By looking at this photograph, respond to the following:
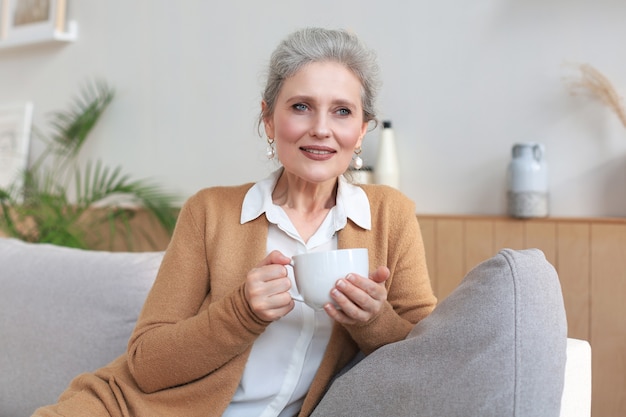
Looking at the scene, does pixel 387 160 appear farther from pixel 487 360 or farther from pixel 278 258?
pixel 487 360

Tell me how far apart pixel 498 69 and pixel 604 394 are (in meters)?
1.02

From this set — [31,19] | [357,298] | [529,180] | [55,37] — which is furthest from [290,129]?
[31,19]

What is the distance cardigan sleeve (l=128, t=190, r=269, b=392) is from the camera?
1.23 meters

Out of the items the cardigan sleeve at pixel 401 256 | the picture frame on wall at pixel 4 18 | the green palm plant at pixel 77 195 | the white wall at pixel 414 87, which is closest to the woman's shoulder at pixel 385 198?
the cardigan sleeve at pixel 401 256

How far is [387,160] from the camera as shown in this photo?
8.02 ft

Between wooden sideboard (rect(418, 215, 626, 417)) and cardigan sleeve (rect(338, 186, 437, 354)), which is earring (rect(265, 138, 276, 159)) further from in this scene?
wooden sideboard (rect(418, 215, 626, 417))

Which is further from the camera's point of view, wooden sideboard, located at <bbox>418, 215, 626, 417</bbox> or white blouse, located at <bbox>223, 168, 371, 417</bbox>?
wooden sideboard, located at <bbox>418, 215, 626, 417</bbox>

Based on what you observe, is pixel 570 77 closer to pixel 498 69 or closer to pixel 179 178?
pixel 498 69

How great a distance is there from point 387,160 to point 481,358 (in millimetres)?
1473

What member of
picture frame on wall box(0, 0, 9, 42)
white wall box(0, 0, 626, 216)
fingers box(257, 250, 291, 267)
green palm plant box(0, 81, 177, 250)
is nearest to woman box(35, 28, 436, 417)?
fingers box(257, 250, 291, 267)

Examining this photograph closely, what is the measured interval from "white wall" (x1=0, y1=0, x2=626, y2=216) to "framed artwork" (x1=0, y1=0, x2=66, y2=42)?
117 millimetres

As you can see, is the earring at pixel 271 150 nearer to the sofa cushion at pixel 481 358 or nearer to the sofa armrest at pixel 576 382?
the sofa cushion at pixel 481 358

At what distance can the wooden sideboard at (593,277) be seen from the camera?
2061mm

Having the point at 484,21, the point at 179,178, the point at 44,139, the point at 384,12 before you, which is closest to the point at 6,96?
the point at 44,139
